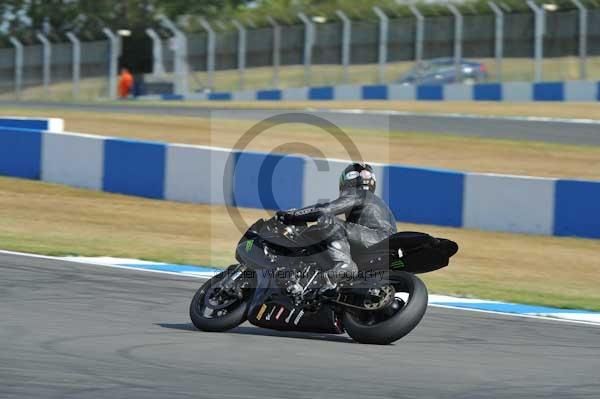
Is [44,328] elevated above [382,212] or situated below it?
below

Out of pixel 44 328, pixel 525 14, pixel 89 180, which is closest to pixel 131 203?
pixel 89 180

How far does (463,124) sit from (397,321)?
629 inches

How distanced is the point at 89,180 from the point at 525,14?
18.2 m

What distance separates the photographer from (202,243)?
11766 millimetres

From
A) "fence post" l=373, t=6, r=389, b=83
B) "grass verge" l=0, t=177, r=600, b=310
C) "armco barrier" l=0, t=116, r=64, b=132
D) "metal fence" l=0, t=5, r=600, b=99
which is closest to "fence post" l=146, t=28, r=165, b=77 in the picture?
"metal fence" l=0, t=5, r=600, b=99

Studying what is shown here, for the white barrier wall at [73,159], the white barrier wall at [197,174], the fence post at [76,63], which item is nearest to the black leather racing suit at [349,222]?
the white barrier wall at [197,174]

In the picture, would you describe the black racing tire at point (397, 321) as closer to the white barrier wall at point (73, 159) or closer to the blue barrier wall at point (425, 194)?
the blue barrier wall at point (425, 194)

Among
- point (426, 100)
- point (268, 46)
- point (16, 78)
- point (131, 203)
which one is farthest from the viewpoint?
point (16, 78)

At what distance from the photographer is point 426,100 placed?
2970cm

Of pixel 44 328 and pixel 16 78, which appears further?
pixel 16 78

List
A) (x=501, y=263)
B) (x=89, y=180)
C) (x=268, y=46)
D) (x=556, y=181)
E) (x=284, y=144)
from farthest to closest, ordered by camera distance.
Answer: (x=268, y=46)
(x=284, y=144)
(x=89, y=180)
(x=556, y=181)
(x=501, y=263)

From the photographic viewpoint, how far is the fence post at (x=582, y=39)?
1128 inches

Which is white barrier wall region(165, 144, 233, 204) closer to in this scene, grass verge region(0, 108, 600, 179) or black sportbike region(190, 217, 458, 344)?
grass verge region(0, 108, 600, 179)

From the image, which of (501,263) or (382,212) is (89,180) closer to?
(501,263)
